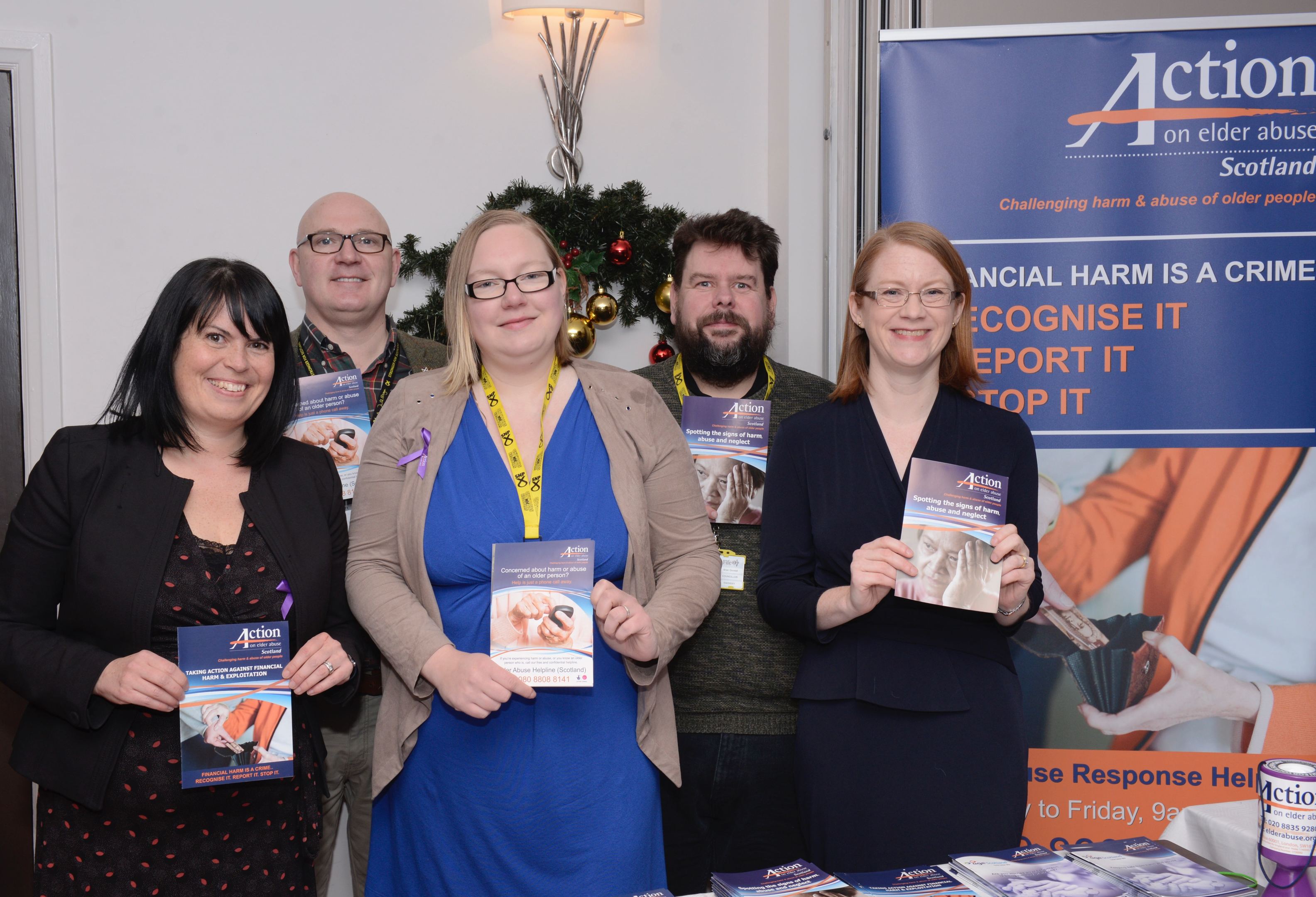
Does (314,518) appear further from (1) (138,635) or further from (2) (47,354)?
(2) (47,354)

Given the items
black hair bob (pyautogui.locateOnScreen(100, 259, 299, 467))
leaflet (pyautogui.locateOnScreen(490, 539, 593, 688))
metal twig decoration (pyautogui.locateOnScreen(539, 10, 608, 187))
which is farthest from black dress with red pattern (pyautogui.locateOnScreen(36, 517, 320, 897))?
metal twig decoration (pyautogui.locateOnScreen(539, 10, 608, 187))

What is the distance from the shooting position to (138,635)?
1769mm

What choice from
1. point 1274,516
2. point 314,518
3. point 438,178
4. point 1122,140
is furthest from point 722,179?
point 314,518

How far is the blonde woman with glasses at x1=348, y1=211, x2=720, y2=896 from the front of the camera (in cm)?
187

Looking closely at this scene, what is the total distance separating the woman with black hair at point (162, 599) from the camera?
176 cm

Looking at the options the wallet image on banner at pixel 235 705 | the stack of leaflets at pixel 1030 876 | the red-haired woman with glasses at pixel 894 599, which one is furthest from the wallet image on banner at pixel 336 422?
the stack of leaflets at pixel 1030 876

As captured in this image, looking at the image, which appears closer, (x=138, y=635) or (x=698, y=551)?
(x=138, y=635)

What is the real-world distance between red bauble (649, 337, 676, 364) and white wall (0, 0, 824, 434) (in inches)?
6.6

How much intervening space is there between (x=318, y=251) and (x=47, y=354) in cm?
125

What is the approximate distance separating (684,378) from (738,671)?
776 mm

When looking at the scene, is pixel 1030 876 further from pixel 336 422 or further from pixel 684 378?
pixel 336 422

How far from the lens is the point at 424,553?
1903 mm

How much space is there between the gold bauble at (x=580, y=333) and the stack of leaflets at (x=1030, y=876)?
2308 millimetres

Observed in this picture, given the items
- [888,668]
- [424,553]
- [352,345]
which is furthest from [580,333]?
[888,668]
